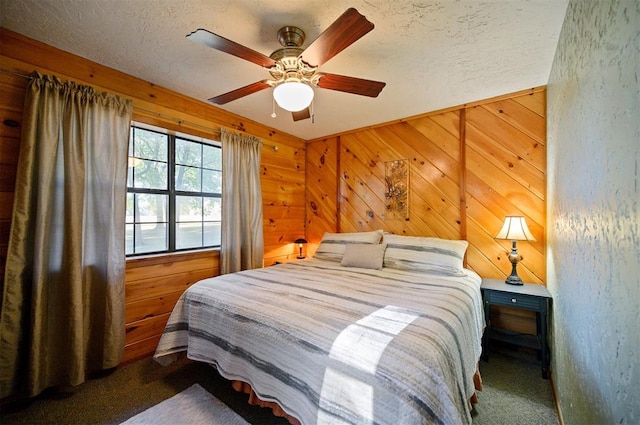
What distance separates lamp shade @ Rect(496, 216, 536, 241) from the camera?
2.22m

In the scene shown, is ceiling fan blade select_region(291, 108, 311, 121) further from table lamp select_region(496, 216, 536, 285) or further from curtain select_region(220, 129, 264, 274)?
table lamp select_region(496, 216, 536, 285)

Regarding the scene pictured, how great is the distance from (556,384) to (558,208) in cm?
117

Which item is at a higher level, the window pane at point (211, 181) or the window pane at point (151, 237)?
the window pane at point (211, 181)

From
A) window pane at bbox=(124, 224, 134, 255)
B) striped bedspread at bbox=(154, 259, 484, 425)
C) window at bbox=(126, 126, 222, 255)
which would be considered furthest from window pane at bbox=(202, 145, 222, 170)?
striped bedspread at bbox=(154, 259, 484, 425)

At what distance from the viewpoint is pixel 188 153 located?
2.81 metres

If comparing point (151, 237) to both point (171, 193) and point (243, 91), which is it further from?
point (243, 91)

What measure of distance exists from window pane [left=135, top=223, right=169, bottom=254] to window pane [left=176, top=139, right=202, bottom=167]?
708 millimetres

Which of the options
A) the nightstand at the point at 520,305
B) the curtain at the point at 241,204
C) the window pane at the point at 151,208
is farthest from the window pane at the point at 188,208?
the nightstand at the point at 520,305

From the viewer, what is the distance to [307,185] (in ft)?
13.1

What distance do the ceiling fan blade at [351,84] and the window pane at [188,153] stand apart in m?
1.76

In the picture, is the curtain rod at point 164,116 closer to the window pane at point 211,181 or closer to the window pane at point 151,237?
the window pane at point 211,181

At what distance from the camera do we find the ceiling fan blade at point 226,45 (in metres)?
1.27

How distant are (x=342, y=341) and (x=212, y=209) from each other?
94.1 inches

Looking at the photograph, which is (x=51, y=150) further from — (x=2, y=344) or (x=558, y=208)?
(x=558, y=208)
